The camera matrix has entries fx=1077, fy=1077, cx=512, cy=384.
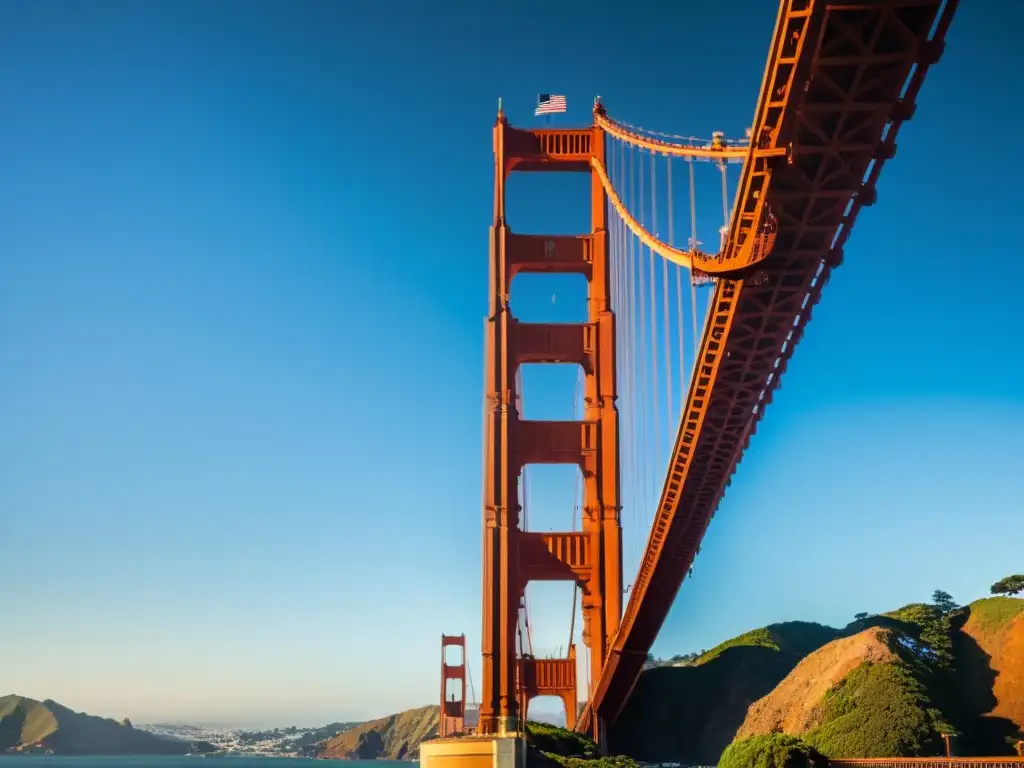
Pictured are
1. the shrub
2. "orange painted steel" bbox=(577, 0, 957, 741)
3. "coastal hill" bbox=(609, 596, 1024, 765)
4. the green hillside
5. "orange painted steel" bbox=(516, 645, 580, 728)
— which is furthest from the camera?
the green hillside

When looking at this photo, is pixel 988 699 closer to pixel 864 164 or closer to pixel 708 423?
pixel 708 423

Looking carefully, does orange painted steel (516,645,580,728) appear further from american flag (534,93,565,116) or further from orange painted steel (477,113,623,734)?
american flag (534,93,565,116)

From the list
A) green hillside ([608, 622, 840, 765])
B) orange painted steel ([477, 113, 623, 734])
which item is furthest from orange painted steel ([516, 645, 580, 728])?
green hillside ([608, 622, 840, 765])

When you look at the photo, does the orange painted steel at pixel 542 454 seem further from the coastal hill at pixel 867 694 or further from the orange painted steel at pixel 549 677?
the coastal hill at pixel 867 694

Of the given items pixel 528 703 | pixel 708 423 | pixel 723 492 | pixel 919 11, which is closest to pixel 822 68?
pixel 919 11

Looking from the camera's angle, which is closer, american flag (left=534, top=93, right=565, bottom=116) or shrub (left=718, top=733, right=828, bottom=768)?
shrub (left=718, top=733, right=828, bottom=768)

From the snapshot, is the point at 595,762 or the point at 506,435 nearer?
the point at 595,762
